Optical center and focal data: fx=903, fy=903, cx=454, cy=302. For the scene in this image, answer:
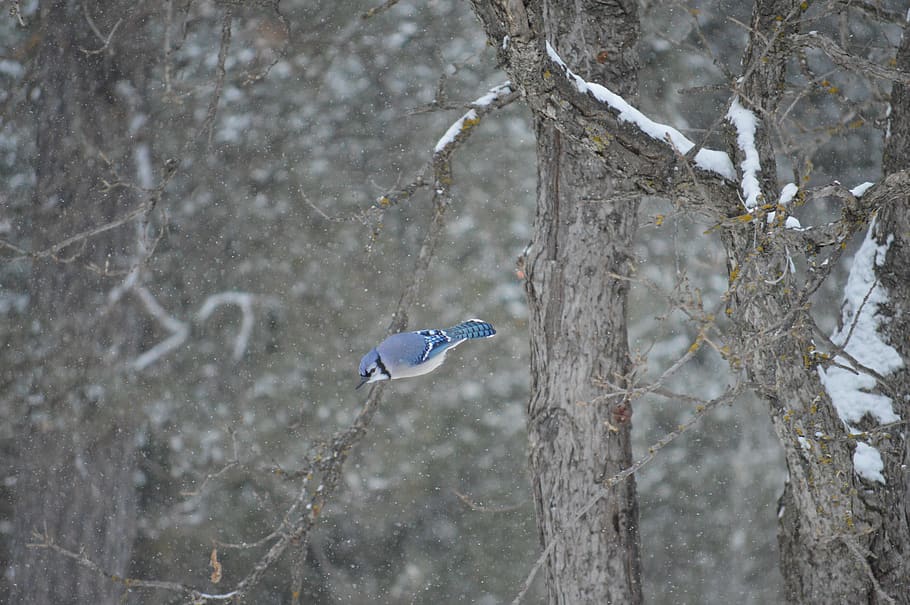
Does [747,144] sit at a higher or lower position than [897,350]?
higher

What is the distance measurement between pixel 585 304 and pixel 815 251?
1.08m

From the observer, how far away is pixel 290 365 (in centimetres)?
722

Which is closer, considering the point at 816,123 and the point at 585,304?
the point at 585,304

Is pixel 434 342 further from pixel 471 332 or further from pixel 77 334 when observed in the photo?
pixel 77 334

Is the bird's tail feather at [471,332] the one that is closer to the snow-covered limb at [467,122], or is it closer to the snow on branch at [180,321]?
the snow-covered limb at [467,122]

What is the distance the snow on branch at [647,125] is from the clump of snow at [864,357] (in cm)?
65

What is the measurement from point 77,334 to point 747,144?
587 centimetres

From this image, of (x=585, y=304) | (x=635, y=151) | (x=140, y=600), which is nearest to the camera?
(x=635, y=151)

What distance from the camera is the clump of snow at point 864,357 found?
2934 millimetres

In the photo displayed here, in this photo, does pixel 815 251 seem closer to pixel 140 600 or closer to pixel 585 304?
pixel 585 304

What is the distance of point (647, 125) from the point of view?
2.61m

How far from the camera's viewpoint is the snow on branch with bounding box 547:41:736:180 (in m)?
2.45

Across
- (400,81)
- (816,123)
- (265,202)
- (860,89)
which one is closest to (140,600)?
(265,202)

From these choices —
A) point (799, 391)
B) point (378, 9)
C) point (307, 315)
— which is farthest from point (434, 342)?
point (307, 315)
